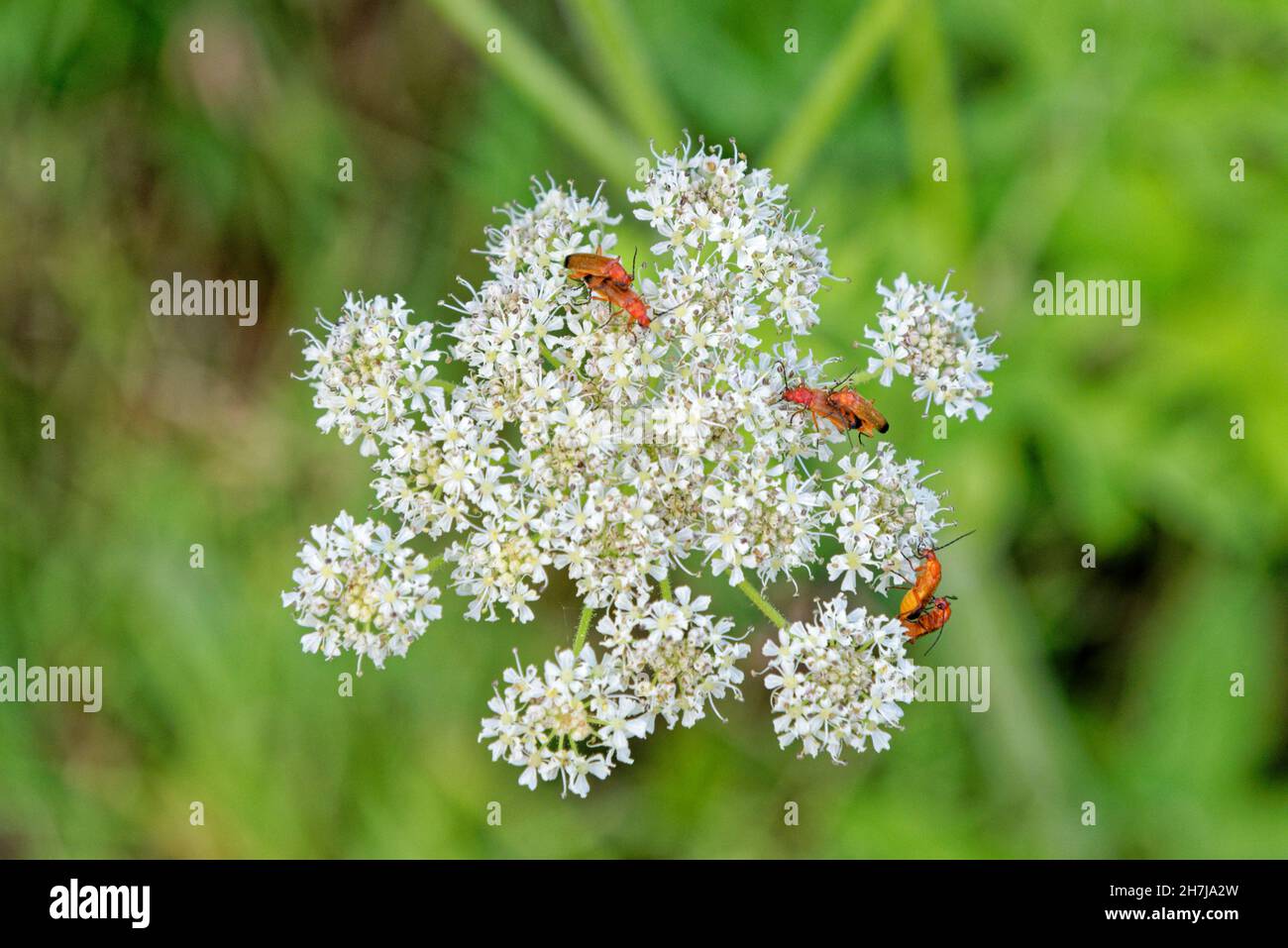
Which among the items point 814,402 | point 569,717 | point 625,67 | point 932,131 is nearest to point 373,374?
point 569,717

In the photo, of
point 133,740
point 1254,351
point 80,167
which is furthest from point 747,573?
point 80,167

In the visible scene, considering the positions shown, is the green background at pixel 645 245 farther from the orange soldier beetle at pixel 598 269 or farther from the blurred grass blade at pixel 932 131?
the orange soldier beetle at pixel 598 269

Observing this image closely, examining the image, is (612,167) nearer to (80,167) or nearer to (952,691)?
(952,691)

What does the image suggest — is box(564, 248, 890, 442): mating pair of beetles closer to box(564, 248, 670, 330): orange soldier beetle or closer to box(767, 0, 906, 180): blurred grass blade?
box(564, 248, 670, 330): orange soldier beetle

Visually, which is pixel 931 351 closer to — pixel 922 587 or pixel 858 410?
pixel 858 410

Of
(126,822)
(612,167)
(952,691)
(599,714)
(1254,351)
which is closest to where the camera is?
(599,714)
